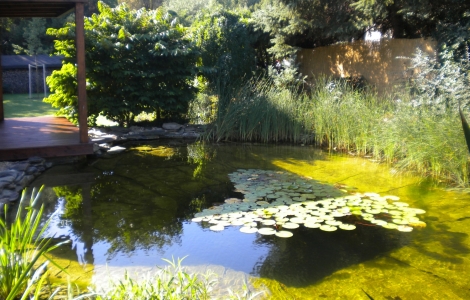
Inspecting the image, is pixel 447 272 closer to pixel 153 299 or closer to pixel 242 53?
pixel 153 299

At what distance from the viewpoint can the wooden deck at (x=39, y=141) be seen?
562 centimetres

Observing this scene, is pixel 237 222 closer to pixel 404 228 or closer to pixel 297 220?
pixel 297 220

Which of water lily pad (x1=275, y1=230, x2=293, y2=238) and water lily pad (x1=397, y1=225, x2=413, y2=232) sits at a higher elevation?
water lily pad (x1=397, y1=225, x2=413, y2=232)

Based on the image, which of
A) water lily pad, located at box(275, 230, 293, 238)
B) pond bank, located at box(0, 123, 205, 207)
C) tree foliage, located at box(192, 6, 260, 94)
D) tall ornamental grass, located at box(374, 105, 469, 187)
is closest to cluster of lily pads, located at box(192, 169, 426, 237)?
water lily pad, located at box(275, 230, 293, 238)

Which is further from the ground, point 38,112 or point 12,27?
point 12,27

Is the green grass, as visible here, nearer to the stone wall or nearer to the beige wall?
the stone wall

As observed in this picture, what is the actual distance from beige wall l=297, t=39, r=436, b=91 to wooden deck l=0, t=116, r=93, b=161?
5682mm

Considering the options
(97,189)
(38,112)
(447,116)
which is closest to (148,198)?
(97,189)

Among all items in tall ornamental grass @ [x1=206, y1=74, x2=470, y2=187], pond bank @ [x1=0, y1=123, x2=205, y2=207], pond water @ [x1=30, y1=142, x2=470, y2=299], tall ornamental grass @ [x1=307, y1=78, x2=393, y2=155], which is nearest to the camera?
pond water @ [x1=30, y1=142, x2=470, y2=299]

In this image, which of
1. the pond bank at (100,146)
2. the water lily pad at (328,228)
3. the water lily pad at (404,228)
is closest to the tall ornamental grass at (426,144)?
the water lily pad at (404,228)

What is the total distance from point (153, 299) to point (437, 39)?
7.71 metres

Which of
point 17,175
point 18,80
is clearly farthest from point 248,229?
point 18,80

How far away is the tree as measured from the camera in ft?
26.3

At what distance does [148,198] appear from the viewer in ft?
14.9
